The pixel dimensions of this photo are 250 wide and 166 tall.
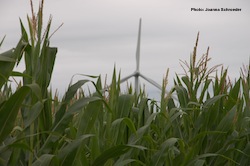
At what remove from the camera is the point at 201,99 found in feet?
13.0

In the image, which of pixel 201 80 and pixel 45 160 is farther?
pixel 201 80

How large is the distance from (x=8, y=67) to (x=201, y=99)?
6.76 ft

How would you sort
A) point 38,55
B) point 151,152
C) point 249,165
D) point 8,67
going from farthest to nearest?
point 249,165, point 151,152, point 38,55, point 8,67

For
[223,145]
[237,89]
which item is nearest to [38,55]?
[223,145]

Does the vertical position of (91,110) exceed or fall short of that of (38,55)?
it falls short

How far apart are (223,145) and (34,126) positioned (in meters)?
1.92

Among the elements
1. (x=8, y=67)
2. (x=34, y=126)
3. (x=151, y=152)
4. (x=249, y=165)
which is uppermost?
(x=8, y=67)

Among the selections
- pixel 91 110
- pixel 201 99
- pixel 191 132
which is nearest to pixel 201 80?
pixel 201 99

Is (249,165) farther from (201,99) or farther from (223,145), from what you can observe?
(201,99)

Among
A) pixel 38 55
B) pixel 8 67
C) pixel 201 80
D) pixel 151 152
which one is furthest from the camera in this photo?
pixel 201 80

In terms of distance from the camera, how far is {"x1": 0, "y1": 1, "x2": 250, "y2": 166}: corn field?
242 cm

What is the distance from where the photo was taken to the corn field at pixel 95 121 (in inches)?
95.2

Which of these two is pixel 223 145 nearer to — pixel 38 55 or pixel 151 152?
pixel 151 152

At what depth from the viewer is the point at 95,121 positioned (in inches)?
112
